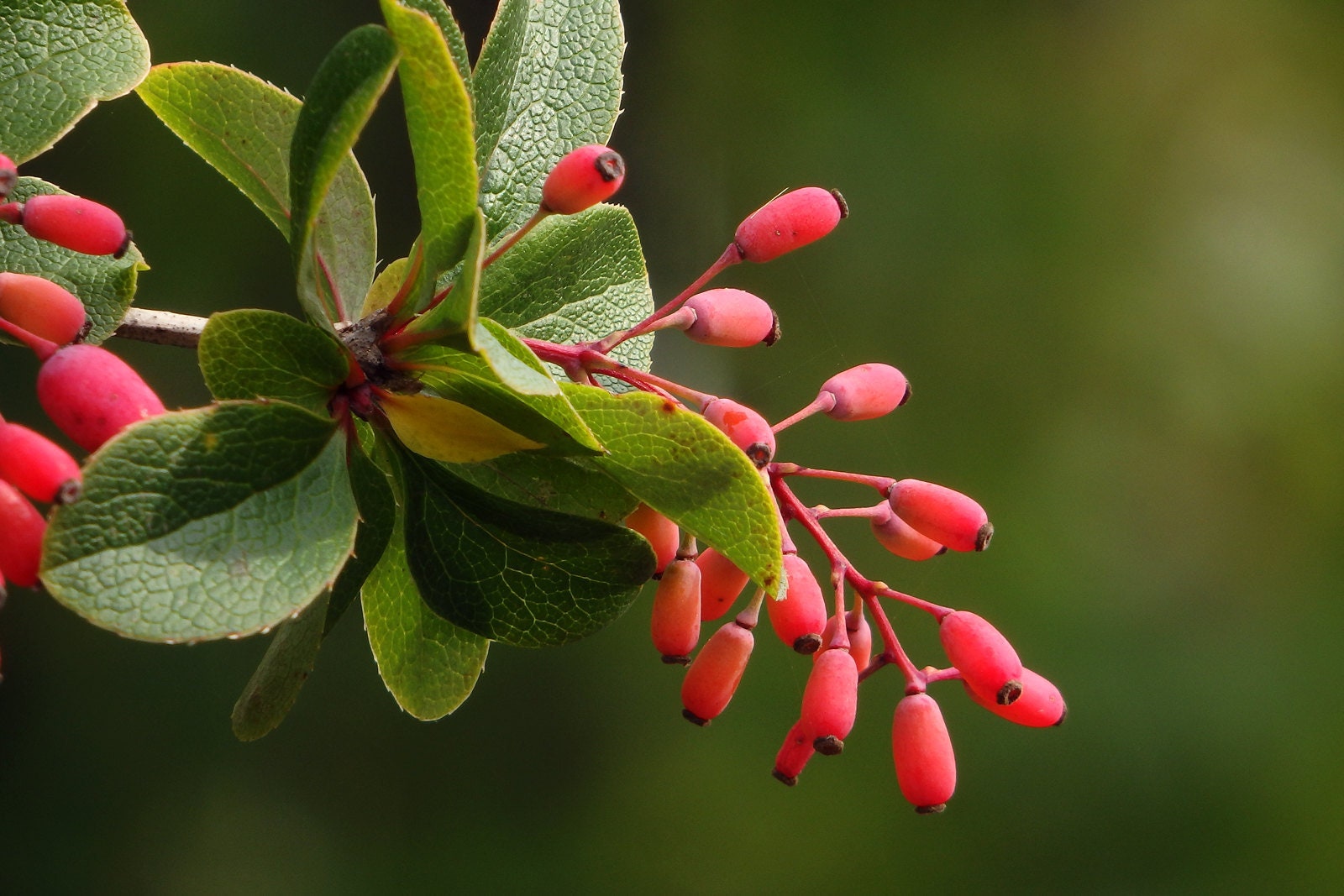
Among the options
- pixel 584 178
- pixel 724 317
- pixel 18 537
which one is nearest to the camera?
pixel 18 537

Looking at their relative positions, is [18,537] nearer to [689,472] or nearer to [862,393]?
[689,472]

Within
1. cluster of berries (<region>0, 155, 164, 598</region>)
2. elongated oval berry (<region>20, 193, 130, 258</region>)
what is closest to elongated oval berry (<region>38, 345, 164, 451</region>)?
cluster of berries (<region>0, 155, 164, 598</region>)

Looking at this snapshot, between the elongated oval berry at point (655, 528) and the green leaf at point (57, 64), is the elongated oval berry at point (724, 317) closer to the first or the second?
the elongated oval berry at point (655, 528)

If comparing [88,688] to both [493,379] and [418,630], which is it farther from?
[493,379]

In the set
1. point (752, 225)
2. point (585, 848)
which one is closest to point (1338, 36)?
point (585, 848)

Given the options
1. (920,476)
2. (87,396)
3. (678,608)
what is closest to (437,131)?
(87,396)

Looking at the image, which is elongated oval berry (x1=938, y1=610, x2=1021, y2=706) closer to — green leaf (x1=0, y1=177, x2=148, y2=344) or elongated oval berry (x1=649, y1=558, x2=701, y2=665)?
elongated oval berry (x1=649, y1=558, x2=701, y2=665)
